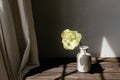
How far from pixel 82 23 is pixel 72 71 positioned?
1.55 ft

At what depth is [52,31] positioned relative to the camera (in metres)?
1.83

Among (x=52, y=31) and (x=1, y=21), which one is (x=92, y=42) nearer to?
(x=52, y=31)

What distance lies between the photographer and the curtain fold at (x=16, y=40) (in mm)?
1350

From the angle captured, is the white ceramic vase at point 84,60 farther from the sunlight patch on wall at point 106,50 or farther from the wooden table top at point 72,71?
the sunlight patch on wall at point 106,50

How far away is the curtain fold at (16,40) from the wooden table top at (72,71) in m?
0.10

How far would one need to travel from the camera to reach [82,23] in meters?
1.79

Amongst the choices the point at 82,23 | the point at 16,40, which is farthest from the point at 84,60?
the point at 16,40

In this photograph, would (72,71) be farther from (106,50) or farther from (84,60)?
(106,50)

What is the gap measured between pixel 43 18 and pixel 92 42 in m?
0.51

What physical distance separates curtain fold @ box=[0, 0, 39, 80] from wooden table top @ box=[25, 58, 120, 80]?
98 millimetres

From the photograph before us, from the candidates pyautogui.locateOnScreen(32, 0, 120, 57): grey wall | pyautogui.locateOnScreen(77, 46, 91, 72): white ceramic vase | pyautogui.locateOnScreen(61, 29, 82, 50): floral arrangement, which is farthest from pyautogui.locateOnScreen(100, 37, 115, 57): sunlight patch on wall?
pyautogui.locateOnScreen(61, 29, 82, 50): floral arrangement

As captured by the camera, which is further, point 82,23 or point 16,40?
point 82,23

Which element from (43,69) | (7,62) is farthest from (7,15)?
(43,69)

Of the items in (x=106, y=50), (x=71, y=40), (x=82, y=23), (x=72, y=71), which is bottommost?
(x=72, y=71)
